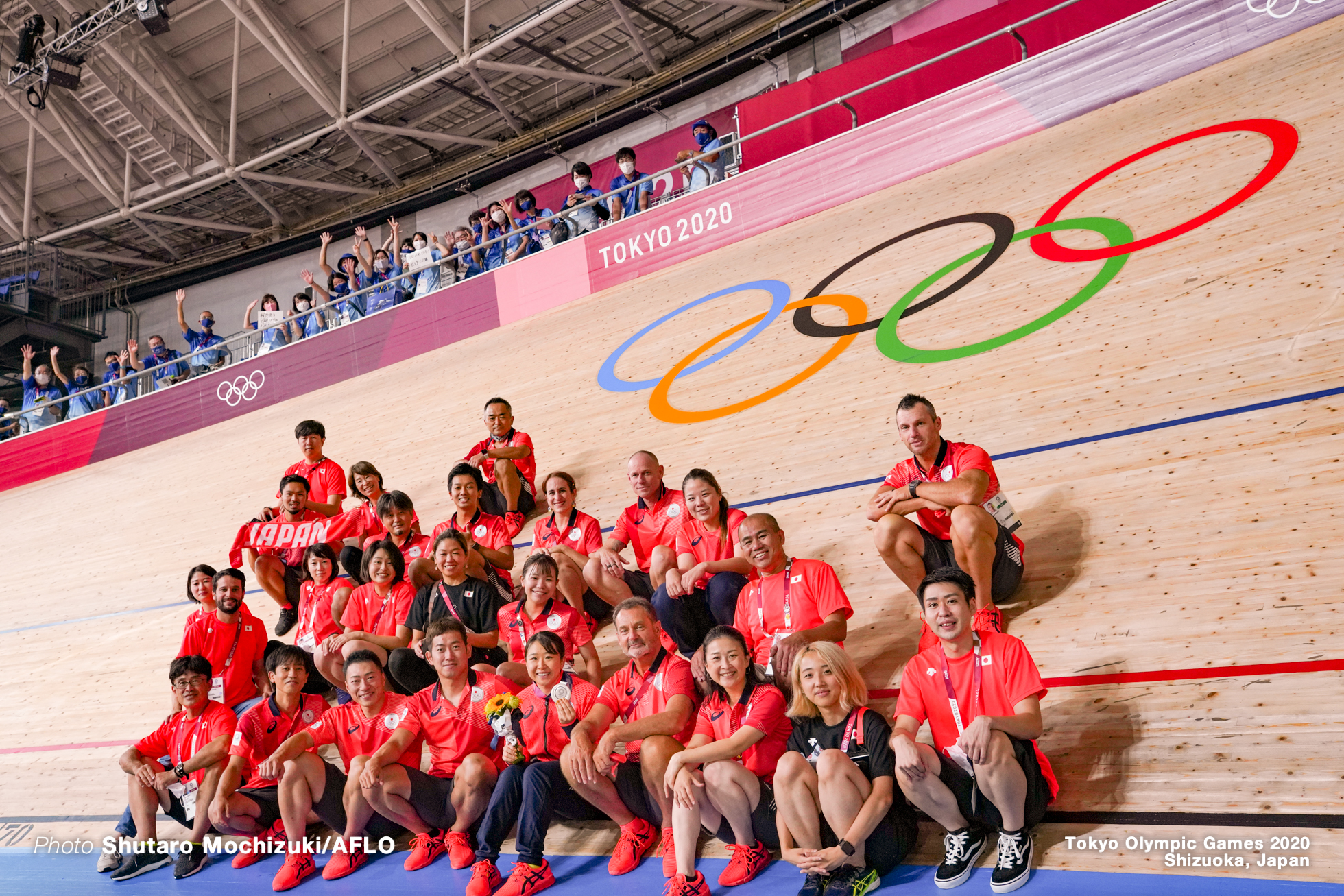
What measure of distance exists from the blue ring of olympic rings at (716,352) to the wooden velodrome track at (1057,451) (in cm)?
11

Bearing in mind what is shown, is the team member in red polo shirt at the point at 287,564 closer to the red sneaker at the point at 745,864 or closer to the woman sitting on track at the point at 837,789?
the red sneaker at the point at 745,864

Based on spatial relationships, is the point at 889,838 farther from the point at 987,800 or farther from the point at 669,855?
the point at 669,855

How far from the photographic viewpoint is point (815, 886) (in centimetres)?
280

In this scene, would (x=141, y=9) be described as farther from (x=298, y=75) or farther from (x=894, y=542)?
(x=894, y=542)

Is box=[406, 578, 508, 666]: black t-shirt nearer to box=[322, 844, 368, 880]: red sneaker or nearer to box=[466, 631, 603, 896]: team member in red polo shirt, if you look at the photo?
box=[466, 631, 603, 896]: team member in red polo shirt

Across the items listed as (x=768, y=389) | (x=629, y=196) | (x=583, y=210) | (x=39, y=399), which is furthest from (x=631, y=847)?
(x=39, y=399)

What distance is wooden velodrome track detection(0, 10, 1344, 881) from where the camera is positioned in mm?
3006

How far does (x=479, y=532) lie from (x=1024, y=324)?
11.2 ft

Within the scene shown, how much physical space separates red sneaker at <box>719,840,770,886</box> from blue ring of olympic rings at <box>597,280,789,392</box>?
4356mm

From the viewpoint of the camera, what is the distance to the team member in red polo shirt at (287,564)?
19.4 feet

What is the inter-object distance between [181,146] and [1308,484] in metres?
17.8

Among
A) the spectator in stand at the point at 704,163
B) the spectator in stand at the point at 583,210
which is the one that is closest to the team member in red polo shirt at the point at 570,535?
the spectator in stand at the point at 704,163

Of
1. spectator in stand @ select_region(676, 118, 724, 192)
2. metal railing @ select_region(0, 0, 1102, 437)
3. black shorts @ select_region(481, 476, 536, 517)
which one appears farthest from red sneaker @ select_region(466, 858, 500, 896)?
spectator in stand @ select_region(676, 118, 724, 192)

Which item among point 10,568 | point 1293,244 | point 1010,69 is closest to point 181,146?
point 10,568
